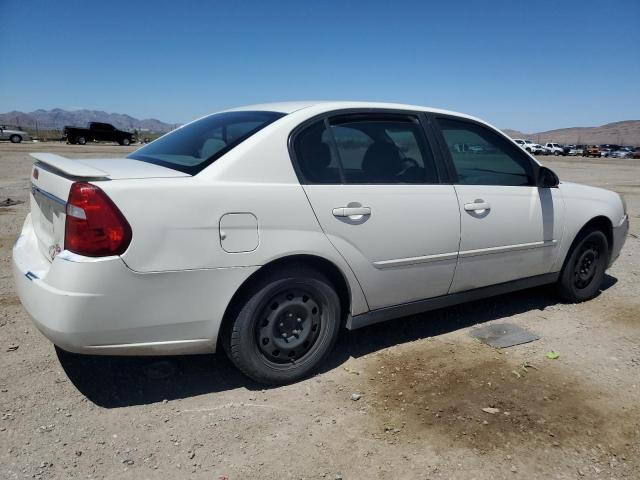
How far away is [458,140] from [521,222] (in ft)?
2.77

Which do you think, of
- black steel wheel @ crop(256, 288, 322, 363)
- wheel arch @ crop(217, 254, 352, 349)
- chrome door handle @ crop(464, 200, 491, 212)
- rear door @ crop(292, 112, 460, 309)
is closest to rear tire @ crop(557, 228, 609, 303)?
chrome door handle @ crop(464, 200, 491, 212)

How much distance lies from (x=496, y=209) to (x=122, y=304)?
2.74m

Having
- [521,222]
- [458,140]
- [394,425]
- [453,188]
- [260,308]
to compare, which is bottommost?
[394,425]

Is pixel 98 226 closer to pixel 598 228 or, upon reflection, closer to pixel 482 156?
pixel 482 156

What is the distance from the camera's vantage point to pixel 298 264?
9.75ft

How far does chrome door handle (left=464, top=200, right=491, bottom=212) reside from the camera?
3611 mm

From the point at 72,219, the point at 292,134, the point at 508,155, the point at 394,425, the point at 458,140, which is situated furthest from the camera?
the point at 508,155

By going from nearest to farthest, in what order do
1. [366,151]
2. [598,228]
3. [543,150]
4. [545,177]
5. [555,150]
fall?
[366,151] → [545,177] → [598,228] → [543,150] → [555,150]

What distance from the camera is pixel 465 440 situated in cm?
259

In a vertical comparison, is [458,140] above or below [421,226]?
above

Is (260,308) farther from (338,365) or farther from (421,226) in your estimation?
(421,226)

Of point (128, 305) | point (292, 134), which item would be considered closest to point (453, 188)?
point (292, 134)

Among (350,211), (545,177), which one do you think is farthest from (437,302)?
(545,177)

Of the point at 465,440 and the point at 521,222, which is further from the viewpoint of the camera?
the point at 521,222
